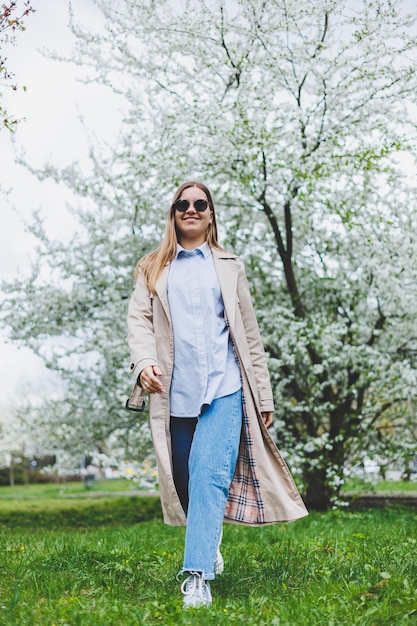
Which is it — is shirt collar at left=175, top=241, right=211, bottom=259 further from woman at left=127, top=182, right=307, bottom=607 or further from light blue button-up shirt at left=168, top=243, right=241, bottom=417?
light blue button-up shirt at left=168, top=243, right=241, bottom=417

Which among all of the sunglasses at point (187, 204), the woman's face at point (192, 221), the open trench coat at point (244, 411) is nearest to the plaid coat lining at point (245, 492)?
the open trench coat at point (244, 411)

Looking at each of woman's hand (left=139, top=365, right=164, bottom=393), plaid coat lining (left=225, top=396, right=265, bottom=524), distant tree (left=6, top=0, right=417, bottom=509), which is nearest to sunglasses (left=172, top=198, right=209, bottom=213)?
woman's hand (left=139, top=365, right=164, bottom=393)

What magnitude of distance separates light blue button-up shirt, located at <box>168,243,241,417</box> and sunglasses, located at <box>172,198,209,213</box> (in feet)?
1.12

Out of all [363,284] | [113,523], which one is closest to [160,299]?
[363,284]

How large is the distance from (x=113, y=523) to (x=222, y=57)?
6.97 metres

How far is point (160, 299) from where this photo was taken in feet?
12.7

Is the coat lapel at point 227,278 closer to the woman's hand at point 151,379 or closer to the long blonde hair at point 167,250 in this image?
the long blonde hair at point 167,250

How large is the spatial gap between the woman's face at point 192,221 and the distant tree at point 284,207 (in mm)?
4995

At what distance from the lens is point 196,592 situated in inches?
131

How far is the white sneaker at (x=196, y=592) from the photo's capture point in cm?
326

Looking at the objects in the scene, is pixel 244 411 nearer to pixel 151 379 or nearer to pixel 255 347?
pixel 255 347

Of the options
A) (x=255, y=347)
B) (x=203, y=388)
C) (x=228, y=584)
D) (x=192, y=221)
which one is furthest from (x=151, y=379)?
(x=228, y=584)

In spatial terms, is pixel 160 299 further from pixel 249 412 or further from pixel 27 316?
pixel 27 316

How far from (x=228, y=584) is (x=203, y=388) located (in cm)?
99
